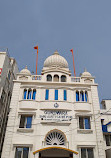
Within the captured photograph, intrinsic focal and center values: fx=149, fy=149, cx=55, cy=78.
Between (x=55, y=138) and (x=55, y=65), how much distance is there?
12.1 m

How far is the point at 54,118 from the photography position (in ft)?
66.8

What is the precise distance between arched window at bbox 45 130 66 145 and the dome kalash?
998cm

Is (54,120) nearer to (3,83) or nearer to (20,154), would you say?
(20,154)

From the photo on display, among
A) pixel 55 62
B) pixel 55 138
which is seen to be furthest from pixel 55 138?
pixel 55 62

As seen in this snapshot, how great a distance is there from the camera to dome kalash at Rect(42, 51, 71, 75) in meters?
25.0

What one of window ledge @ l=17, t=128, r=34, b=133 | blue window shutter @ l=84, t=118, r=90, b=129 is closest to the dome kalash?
blue window shutter @ l=84, t=118, r=90, b=129

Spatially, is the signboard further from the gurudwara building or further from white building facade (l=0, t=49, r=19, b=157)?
white building facade (l=0, t=49, r=19, b=157)

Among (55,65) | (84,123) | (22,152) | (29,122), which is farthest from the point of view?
(55,65)

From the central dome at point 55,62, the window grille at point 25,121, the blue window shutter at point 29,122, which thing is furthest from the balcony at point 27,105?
the central dome at point 55,62

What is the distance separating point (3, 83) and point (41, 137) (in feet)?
34.5

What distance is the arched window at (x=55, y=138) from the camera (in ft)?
62.7

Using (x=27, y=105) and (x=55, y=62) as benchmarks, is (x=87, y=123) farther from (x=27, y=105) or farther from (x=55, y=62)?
(x=55, y=62)

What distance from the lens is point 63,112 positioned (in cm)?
2086

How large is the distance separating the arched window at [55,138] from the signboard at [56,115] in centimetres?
177
